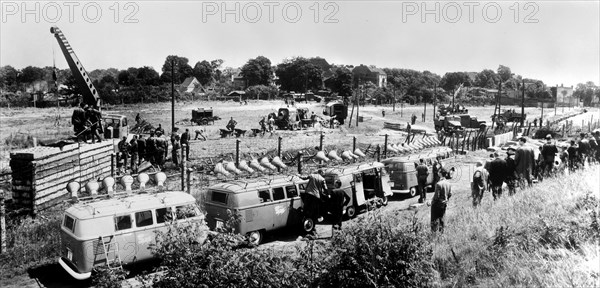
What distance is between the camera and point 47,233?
39.9ft

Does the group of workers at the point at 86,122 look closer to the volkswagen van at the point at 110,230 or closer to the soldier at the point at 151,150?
the soldier at the point at 151,150

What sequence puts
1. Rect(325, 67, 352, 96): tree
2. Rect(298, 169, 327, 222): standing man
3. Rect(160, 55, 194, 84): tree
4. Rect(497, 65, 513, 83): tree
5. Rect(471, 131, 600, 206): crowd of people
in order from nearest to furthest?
Rect(298, 169, 327, 222): standing man < Rect(471, 131, 600, 206): crowd of people < Rect(325, 67, 352, 96): tree < Rect(160, 55, 194, 84): tree < Rect(497, 65, 513, 83): tree

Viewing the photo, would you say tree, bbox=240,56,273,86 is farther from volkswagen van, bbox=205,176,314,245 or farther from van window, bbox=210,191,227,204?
van window, bbox=210,191,227,204

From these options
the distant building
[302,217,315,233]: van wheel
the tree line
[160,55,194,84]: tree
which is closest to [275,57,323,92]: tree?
the tree line

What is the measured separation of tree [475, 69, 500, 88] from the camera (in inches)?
6973

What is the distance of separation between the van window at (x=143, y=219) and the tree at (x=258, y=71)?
364ft

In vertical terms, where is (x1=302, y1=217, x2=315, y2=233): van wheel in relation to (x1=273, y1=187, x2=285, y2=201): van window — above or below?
below

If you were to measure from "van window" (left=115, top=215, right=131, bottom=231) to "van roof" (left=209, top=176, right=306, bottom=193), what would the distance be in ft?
8.25

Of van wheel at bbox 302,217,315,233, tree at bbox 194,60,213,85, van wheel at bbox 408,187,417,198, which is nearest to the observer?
van wheel at bbox 302,217,315,233

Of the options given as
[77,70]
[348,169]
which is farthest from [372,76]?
[348,169]

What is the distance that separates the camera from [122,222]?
9906 mm

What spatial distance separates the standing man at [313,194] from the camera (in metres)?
12.4

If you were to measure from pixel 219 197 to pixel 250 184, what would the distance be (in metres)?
0.81

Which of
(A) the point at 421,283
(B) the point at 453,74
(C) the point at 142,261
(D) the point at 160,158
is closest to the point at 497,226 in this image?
(A) the point at 421,283
